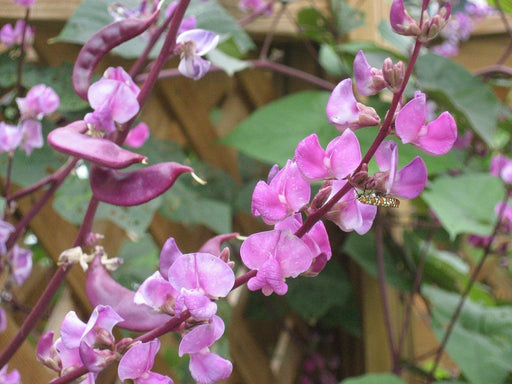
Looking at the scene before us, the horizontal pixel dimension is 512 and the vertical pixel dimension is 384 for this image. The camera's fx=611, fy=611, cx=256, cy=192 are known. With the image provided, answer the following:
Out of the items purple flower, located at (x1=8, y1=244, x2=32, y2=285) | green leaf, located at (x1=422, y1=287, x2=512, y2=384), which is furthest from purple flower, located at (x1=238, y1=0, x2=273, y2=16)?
purple flower, located at (x1=8, y1=244, x2=32, y2=285)

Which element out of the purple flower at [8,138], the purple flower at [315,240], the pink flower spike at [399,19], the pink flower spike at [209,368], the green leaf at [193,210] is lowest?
the green leaf at [193,210]

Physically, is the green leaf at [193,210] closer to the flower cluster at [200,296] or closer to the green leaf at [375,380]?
the green leaf at [375,380]

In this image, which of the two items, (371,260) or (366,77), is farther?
(371,260)

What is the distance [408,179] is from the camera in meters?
0.22

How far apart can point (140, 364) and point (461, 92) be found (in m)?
Result: 0.84

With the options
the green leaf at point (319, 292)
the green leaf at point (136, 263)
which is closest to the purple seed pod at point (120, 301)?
the green leaf at point (136, 263)

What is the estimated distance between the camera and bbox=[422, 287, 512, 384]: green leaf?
0.88 m

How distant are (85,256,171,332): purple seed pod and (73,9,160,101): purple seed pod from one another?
0.08 metres

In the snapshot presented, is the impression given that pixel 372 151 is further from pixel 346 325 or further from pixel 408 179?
pixel 346 325

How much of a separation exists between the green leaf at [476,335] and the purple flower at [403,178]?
73 cm

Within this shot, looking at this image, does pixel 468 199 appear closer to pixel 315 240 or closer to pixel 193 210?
pixel 193 210

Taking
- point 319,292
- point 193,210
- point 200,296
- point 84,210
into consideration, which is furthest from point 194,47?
point 319,292

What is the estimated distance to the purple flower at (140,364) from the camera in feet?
0.69

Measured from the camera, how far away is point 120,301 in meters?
0.26
